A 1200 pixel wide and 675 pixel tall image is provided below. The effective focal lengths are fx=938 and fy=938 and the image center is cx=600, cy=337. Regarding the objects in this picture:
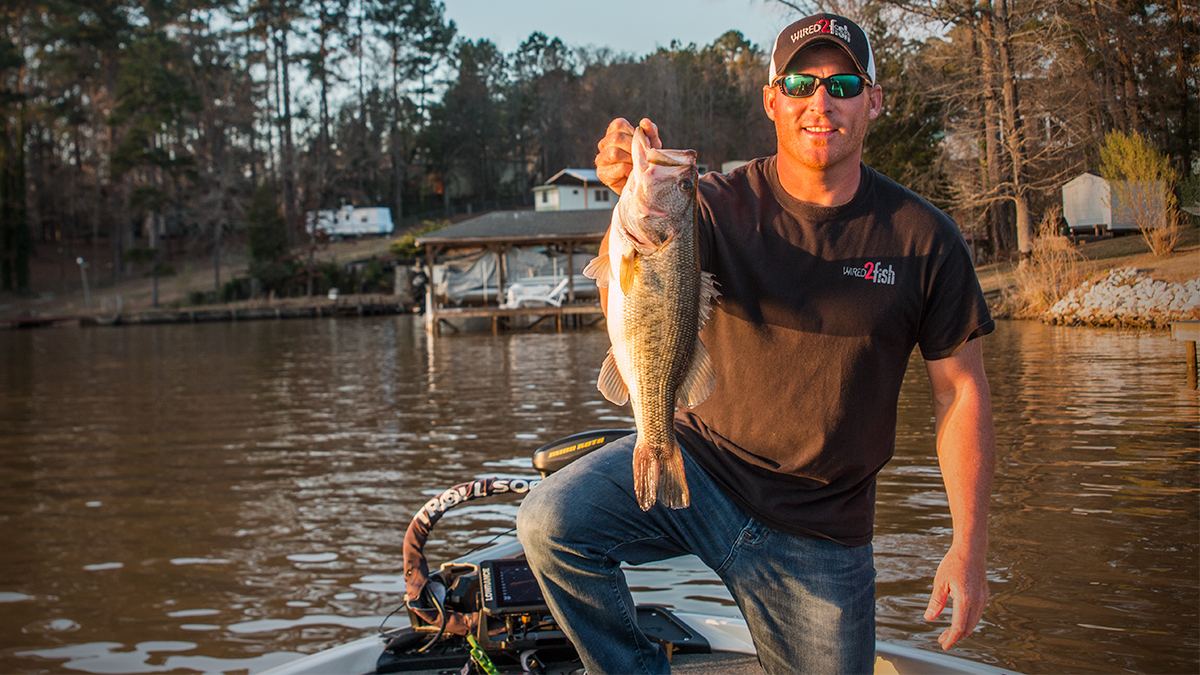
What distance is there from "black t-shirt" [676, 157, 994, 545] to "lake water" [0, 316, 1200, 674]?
3.50 m

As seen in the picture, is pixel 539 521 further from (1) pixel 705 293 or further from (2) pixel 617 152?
(2) pixel 617 152

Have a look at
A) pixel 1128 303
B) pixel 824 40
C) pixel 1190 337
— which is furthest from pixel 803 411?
pixel 1128 303

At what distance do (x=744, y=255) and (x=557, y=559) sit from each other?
1090mm

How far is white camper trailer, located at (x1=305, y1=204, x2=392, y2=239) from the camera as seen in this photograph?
72.1 m

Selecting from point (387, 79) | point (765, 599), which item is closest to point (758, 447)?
point (765, 599)

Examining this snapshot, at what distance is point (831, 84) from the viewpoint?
2.98 metres

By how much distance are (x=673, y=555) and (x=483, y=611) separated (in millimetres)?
1278

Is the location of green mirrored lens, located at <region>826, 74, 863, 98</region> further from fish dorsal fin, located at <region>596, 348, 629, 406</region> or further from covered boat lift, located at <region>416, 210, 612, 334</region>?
covered boat lift, located at <region>416, 210, 612, 334</region>

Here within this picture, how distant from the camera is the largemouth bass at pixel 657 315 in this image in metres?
2.51

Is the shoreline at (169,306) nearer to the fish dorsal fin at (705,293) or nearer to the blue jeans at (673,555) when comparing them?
the blue jeans at (673,555)

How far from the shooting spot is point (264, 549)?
339 inches

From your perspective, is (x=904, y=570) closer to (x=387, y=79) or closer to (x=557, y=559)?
(x=557, y=559)

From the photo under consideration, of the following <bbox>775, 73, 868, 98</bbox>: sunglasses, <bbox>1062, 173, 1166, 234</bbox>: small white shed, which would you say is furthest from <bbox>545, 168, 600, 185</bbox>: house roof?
<bbox>775, 73, 868, 98</bbox>: sunglasses

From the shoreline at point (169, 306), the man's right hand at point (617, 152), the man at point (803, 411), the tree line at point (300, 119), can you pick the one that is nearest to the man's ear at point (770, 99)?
the man at point (803, 411)
